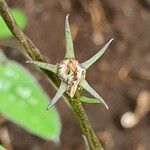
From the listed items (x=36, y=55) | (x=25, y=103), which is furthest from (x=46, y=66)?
(x=25, y=103)

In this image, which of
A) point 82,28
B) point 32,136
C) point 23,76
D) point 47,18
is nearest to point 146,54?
point 82,28

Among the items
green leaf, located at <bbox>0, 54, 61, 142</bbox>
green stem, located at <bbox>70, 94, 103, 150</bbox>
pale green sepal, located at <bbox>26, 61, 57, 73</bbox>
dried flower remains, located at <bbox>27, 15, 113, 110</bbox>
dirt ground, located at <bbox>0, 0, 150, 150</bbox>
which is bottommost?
dirt ground, located at <bbox>0, 0, 150, 150</bbox>

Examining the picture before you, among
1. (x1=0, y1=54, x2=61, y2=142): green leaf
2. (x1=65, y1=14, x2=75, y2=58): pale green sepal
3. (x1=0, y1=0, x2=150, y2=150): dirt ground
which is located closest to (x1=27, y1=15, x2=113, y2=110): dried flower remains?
(x1=65, y1=14, x2=75, y2=58): pale green sepal

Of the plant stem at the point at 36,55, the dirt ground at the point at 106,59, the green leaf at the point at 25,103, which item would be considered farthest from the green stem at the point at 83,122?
the dirt ground at the point at 106,59

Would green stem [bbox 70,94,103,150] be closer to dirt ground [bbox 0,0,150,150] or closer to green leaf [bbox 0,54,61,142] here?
green leaf [bbox 0,54,61,142]

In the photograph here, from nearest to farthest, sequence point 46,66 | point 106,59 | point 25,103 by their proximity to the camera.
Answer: point 46,66
point 25,103
point 106,59

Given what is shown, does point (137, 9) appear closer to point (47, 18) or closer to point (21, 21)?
point (47, 18)

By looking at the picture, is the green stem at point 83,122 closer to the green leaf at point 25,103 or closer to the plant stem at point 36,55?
the plant stem at point 36,55

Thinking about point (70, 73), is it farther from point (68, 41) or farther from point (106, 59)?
point (106, 59)
